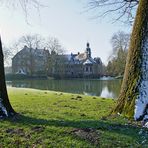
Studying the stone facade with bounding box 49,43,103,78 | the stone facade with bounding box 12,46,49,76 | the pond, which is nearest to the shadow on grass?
the pond

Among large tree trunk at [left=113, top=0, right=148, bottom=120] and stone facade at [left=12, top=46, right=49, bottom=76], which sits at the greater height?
stone facade at [left=12, top=46, right=49, bottom=76]

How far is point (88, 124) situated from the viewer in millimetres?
6891

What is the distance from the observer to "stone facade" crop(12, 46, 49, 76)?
285 ft

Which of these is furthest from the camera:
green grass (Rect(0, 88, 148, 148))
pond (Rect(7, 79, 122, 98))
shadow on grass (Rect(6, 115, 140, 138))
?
pond (Rect(7, 79, 122, 98))

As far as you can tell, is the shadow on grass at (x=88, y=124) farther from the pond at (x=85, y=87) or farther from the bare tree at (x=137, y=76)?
the pond at (x=85, y=87)

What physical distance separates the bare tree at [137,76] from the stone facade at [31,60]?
77.4m

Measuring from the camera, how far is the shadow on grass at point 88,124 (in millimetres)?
6522

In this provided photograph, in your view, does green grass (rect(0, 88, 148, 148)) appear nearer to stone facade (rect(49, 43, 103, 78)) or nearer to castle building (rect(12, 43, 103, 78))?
castle building (rect(12, 43, 103, 78))

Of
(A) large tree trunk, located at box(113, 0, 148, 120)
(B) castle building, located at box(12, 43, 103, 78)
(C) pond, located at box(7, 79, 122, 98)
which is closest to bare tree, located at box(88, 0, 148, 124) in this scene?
(A) large tree trunk, located at box(113, 0, 148, 120)

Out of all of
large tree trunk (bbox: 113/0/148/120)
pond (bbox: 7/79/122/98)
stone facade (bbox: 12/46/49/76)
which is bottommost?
pond (bbox: 7/79/122/98)

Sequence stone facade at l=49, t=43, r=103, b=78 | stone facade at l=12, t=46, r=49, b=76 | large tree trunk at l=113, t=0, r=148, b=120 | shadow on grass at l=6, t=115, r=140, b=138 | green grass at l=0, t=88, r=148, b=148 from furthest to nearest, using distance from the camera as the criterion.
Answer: stone facade at l=49, t=43, r=103, b=78, stone facade at l=12, t=46, r=49, b=76, large tree trunk at l=113, t=0, r=148, b=120, shadow on grass at l=6, t=115, r=140, b=138, green grass at l=0, t=88, r=148, b=148

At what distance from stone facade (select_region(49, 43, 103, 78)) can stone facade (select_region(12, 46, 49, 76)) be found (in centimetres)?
314

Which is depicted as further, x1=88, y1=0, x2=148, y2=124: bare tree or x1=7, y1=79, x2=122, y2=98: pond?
x1=7, y1=79, x2=122, y2=98: pond

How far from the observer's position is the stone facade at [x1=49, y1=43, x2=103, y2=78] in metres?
90.3
